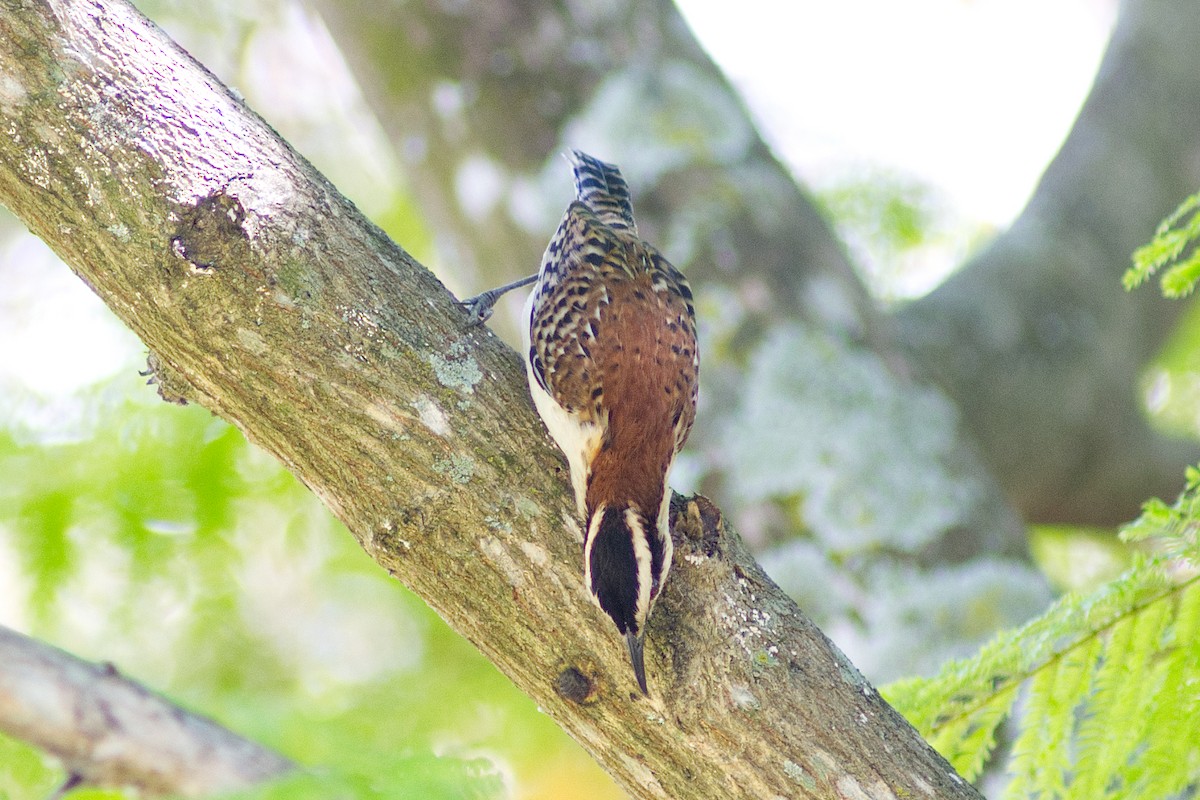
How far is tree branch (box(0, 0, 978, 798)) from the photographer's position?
6.78 ft

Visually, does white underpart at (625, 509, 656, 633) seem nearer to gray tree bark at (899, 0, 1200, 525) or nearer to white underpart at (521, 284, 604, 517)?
white underpart at (521, 284, 604, 517)

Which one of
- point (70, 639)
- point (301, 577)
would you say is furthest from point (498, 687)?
point (70, 639)

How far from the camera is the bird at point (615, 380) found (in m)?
2.24

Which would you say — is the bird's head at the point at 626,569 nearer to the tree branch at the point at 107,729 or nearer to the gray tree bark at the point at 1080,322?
the tree branch at the point at 107,729

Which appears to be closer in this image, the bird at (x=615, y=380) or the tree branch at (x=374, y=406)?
the tree branch at (x=374, y=406)

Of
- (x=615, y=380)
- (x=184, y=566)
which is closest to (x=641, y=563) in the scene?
(x=615, y=380)

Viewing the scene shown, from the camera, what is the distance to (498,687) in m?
5.09

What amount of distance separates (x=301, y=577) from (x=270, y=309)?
12.9 ft

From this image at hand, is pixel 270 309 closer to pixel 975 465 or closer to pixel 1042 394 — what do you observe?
pixel 975 465

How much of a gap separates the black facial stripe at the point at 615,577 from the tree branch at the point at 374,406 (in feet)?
0.16

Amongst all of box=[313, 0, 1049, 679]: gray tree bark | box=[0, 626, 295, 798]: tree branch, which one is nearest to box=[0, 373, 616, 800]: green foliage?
box=[313, 0, 1049, 679]: gray tree bark

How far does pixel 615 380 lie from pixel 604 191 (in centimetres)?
101

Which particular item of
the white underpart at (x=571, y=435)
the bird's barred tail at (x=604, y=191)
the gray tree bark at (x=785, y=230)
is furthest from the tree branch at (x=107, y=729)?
the gray tree bark at (x=785, y=230)

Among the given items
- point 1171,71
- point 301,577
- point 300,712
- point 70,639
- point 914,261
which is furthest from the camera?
point 914,261
